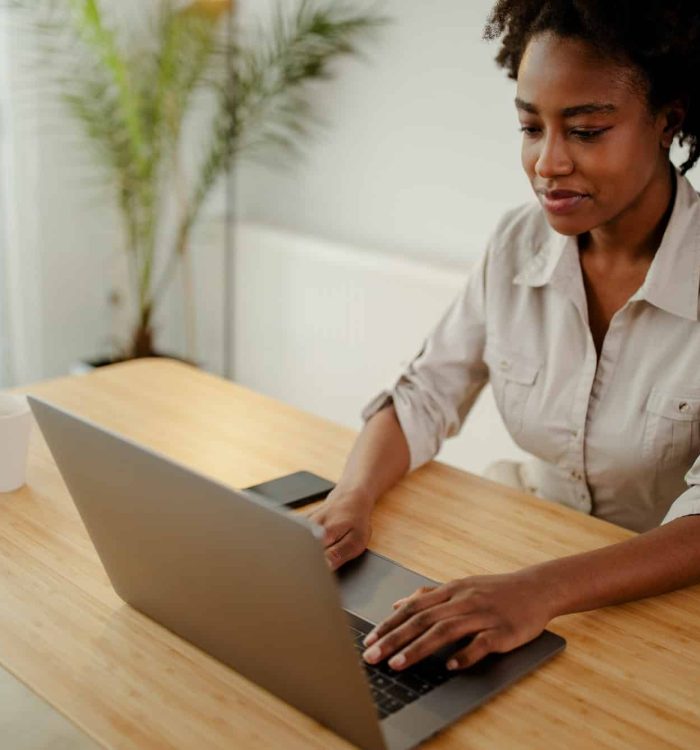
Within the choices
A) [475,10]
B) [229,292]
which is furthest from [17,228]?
[475,10]

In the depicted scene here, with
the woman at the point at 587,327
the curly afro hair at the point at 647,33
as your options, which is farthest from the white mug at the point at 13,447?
the curly afro hair at the point at 647,33

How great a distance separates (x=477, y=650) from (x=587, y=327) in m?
0.68

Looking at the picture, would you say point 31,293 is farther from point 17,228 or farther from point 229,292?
point 229,292

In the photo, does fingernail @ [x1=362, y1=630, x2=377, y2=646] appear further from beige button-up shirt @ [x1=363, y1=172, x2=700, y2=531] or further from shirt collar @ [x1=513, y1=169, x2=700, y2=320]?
shirt collar @ [x1=513, y1=169, x2=700, y2=320]

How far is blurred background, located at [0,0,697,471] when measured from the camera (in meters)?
2.88

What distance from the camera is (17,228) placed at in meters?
3.27

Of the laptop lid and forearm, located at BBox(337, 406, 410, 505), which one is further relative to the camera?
forearm, located at BBox(337, 406, 410, 505)

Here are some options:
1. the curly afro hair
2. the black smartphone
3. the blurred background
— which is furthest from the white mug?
the blurred background

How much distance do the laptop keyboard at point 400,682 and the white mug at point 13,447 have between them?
59cm

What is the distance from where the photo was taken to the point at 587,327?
62.9 inches

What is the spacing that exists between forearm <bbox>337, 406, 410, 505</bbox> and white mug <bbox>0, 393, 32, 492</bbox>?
0.42 m

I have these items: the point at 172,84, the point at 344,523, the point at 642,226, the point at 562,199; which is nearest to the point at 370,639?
the point at 344,523

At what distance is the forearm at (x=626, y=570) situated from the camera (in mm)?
1175

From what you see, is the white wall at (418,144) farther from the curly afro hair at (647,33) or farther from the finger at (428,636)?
the finger at (428,636)
